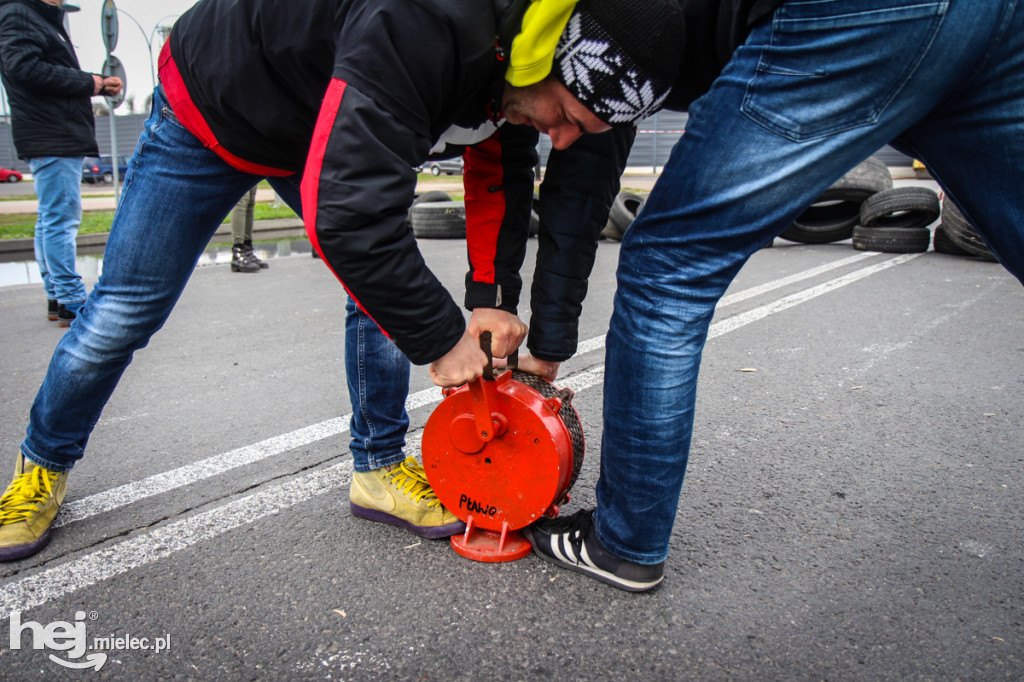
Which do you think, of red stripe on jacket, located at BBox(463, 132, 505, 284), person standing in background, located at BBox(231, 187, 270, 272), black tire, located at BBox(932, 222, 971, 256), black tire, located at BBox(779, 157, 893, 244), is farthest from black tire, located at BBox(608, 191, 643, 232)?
red stripe on jacket, located at BBox(463, 132, 505, 284)

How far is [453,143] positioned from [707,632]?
1277mm

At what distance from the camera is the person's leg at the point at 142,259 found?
1.88 meters

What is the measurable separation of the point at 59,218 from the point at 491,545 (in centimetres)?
408

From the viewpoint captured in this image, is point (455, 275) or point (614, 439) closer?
point (614, 439)

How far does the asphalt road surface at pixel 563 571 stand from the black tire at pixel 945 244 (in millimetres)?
3629

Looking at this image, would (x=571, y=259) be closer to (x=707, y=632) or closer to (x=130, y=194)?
(x=707, y=632)

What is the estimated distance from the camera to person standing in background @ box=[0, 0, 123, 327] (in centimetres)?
441

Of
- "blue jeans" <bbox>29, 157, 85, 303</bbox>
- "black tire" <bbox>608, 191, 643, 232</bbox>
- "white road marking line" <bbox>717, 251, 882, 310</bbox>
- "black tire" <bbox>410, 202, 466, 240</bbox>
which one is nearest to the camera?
"blue jeans" <bbox>29, 157, 85, 303</bbox>

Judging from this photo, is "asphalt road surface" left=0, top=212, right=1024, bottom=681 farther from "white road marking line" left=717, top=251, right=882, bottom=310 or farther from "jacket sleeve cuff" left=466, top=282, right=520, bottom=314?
"white road marking line" left=717, top=251, right=882, bottom=310

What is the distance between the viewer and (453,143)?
186 centimetres

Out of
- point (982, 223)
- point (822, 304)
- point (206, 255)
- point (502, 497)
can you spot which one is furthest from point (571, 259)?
point (206, 255)

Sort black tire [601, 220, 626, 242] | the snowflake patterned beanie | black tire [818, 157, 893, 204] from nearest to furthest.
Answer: the snowflake patterned beanie, black tire [818, 157, 893, 204], black tire [601, 220, 626, 242]

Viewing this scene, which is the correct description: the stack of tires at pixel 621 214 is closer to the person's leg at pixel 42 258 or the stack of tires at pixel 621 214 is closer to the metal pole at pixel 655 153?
the person's leg at pixel 42 258

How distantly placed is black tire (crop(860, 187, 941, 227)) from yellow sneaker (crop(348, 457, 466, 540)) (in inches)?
255
